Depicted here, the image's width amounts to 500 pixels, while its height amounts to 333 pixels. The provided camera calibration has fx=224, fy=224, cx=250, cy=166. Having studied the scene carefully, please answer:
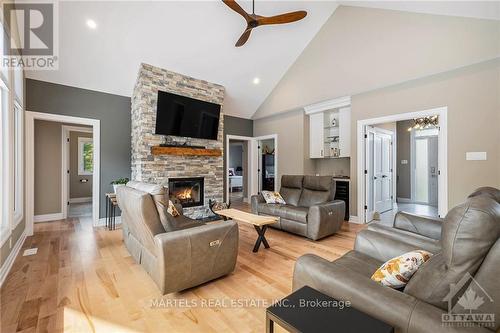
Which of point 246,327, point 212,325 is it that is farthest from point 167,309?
point 246,327

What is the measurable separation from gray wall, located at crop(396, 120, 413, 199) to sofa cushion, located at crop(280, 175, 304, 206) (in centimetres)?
524

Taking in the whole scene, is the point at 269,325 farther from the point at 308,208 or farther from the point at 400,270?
the point at 308,208

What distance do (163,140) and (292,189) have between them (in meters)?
2.89

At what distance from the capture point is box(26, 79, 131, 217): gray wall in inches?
162

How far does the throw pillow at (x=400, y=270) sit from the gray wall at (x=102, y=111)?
16.6 ft

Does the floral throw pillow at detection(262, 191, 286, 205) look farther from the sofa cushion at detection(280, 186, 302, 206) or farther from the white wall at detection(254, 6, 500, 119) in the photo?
the white wall at detection(254, 6, 500, 119)

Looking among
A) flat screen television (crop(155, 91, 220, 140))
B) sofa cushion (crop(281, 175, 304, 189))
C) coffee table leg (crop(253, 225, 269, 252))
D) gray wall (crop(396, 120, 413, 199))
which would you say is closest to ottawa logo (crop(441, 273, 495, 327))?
coffee table leg (crop(253, 225, 269, 252))

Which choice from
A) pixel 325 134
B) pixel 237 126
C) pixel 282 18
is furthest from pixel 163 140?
pixel 325 134

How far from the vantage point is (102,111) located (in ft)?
15.4

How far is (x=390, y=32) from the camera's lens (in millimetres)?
3822

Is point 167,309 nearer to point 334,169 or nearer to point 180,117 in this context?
point 180,117

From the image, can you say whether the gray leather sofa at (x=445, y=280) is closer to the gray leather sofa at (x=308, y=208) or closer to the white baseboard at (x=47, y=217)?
the gray leather sofa at (x=308, y=208)

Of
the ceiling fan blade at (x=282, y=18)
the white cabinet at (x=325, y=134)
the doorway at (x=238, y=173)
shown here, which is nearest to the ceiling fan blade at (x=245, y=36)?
the ceiling fan blade at (x=282, y=18)

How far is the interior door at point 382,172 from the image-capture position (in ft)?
16.7
